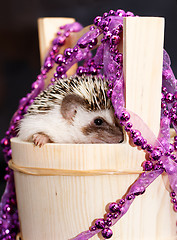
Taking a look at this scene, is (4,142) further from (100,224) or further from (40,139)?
(100,224)

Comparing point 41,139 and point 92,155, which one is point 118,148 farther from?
point 41,139

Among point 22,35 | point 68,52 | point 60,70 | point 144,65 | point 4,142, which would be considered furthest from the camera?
point 22,35

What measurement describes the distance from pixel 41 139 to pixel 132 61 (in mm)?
419

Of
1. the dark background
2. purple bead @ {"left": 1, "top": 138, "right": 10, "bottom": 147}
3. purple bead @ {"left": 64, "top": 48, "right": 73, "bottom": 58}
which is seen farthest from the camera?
the dark background

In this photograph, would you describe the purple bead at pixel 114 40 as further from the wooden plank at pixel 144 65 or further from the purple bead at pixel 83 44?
the purple bead at pixel 83 44

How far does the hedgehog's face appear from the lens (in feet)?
3.94

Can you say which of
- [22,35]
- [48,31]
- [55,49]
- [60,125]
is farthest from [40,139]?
[22,35]

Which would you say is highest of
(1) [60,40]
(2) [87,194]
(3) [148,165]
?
(1) [60,40]

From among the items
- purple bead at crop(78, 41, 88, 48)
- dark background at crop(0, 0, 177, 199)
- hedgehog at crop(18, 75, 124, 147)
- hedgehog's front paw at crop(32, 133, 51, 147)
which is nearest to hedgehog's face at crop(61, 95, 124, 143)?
hedgehog at crop(18, 75, 124, 147)

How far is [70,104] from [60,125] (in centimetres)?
9

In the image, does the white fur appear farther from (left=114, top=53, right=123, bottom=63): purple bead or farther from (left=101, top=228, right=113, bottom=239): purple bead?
(left=101, top=228, right=113, bottom=239): purple bead

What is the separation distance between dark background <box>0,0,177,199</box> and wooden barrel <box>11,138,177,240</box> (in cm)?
117

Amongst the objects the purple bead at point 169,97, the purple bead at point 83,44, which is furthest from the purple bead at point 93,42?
the purple bead at point 169,97

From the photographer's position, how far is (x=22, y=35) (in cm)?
235
